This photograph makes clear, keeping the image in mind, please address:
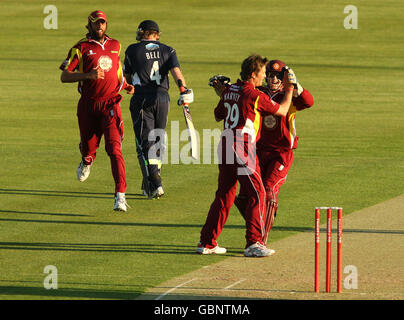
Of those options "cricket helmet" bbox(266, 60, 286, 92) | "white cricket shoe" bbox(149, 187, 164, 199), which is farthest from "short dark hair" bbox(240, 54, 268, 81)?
"white cricket shoe" bbox(149, 187, 164, 199)

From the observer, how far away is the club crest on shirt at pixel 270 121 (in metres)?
12.0

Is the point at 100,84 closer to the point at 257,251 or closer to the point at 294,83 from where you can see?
the point at 294,83

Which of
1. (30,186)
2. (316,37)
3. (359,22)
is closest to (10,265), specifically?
(30,186)

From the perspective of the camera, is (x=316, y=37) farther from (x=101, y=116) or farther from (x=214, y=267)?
(x=214, y=267)

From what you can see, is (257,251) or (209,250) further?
(209,250)

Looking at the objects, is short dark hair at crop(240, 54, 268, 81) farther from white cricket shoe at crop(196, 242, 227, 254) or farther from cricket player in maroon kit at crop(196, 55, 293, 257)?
white cricket shoe at crop(196, 242, 227, 254)

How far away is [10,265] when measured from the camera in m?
10.6

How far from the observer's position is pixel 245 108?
11023 millimetres

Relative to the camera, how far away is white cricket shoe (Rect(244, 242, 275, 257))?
11.0 m

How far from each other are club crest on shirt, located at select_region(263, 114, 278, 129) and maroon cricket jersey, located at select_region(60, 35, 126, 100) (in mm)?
2816

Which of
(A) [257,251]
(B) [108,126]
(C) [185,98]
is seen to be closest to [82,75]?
(B) [108,126]

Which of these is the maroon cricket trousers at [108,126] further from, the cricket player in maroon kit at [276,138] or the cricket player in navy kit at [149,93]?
the cricket player in maroon kit at [276,138]

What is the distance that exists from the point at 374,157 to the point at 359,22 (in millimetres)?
22045

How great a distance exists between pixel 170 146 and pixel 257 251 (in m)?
8.69
